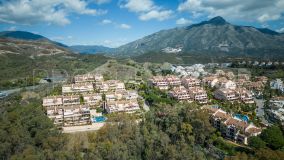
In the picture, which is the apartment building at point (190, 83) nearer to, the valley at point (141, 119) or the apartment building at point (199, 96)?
the valley at point (141, 119)

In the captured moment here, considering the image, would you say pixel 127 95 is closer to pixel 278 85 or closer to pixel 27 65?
pixel 278 85

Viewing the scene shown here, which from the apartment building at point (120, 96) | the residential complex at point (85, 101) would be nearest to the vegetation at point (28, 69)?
the residential complex at point (85, 101)

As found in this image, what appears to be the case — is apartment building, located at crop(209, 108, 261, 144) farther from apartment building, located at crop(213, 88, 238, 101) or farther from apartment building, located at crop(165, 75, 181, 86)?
apartment building, located at crop(165, 75, 181, 86)

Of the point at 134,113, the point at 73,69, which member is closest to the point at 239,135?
the point at 134,113

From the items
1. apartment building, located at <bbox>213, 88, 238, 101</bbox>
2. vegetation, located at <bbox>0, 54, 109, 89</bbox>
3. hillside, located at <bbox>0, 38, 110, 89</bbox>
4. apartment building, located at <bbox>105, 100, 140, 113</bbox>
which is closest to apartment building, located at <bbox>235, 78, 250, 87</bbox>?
apartment building, located at <bbox>213, 88, 238, 101</bbox>

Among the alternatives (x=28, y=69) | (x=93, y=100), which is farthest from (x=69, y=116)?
(x=28, y=69)

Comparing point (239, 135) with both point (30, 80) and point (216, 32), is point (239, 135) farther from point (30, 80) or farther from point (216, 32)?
point (216, 32)
